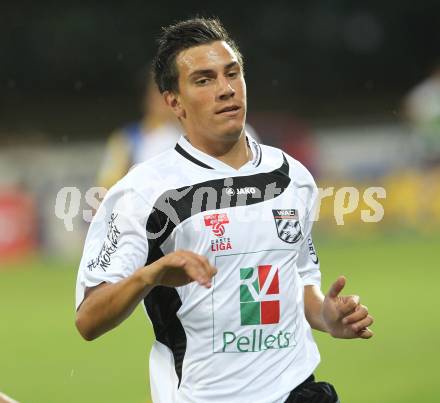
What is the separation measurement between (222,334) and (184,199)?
Result: 54 centimetres

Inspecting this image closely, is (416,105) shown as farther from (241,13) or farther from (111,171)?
(111,171)

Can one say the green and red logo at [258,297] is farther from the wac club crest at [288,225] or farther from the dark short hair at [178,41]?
the dark short hair at [178,41]

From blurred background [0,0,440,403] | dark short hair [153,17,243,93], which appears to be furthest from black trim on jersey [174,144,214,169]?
blurred background [0,0,440,403]

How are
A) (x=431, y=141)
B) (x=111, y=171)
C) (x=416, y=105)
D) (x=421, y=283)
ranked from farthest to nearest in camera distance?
(x=416, y=105) → (x=431, y=141) → (x=421, y=283) → (x=111, y=171)

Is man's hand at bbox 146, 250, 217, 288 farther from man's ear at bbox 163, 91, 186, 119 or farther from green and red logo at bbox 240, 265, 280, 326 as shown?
man's ear at bbox 163, 91, 186, 119

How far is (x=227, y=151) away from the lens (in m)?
4.54

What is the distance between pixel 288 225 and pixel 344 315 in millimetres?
435

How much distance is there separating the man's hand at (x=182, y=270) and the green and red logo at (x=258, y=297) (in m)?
0.57

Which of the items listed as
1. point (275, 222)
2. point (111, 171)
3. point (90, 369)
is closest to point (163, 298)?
point (275, 222)

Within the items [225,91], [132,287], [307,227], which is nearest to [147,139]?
[307,227]

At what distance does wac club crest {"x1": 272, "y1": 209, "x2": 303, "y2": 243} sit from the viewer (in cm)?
443

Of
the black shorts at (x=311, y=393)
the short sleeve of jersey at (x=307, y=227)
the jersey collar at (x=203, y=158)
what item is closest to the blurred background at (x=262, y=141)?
the short sleeve of jersey at (x=307, y=227)

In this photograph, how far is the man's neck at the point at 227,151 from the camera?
452 centimetres

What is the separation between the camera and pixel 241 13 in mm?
29375
